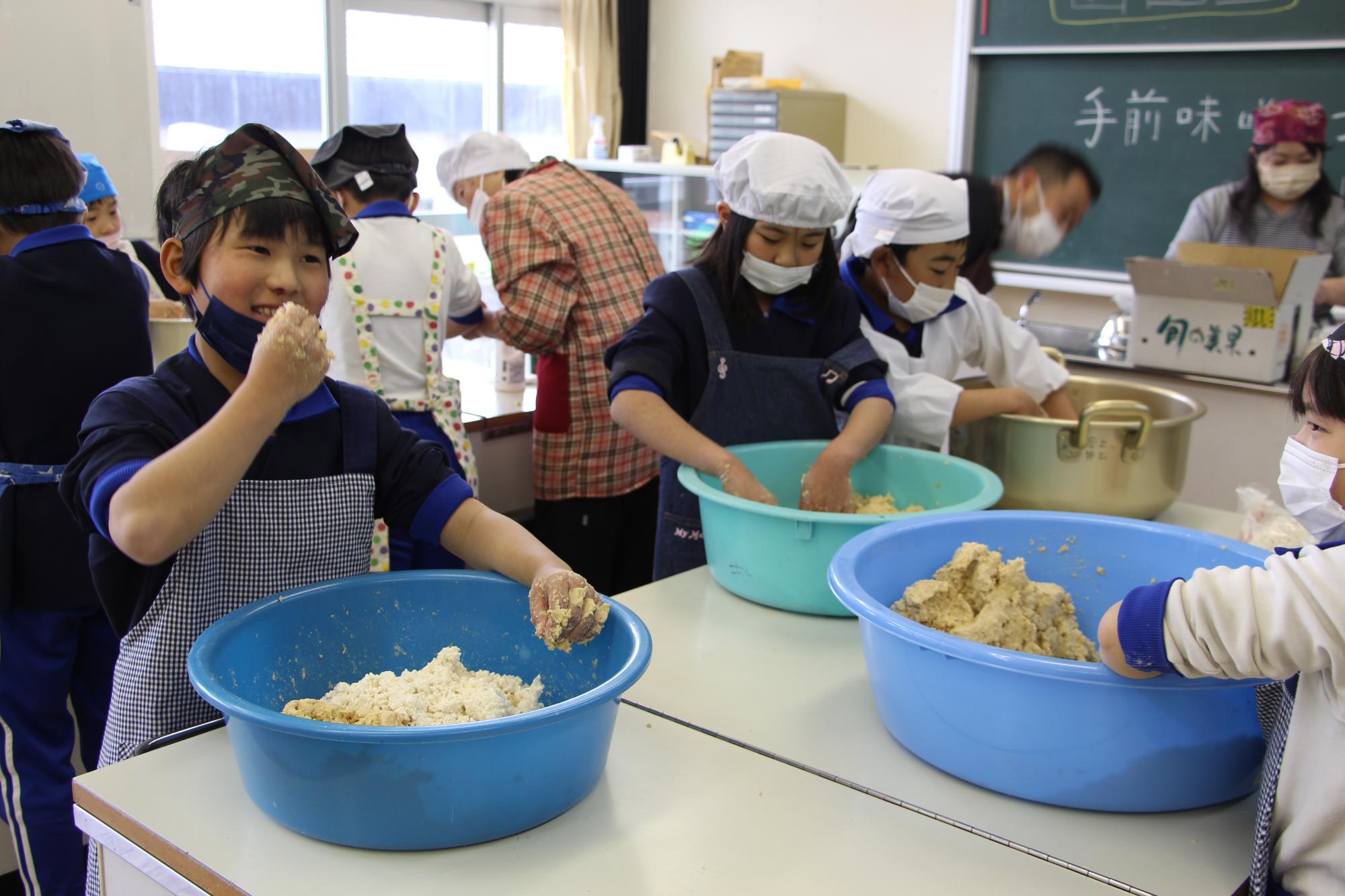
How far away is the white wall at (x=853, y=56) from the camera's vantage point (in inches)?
179

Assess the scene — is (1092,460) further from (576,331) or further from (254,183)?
(576,331)

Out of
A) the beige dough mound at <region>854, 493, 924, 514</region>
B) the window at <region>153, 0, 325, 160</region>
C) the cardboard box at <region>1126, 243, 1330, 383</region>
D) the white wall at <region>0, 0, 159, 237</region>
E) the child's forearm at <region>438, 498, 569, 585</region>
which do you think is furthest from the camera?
the window at <region>153, 0, 325, 160</region>

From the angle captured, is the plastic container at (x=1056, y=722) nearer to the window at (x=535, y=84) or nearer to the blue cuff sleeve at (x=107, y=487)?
the blue cuff sleeve at (x=107, y=487)

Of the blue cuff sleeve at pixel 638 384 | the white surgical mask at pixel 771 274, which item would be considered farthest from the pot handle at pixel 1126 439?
the blue cuff sleeve at pixel 638 384

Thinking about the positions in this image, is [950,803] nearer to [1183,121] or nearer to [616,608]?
[616,608]

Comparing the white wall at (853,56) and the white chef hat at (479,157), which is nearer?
the white chef hat at (479,157)

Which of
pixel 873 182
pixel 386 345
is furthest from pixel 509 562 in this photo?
pixel 386 345

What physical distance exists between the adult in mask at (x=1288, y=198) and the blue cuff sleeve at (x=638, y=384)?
7.30 ft

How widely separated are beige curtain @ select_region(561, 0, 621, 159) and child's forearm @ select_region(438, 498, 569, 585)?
4.49 metres

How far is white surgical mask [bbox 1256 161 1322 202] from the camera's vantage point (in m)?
3.45

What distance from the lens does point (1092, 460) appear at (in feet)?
5.83

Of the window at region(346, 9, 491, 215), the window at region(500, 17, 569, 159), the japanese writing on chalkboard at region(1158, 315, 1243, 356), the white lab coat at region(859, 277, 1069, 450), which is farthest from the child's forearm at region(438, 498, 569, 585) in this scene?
the window at region(500, 17, 569, 159)

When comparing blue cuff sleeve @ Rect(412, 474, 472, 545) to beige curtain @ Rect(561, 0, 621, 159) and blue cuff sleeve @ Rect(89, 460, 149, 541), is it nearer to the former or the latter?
blue cuff sleeve @ Rect(89, 460, 149, 541)

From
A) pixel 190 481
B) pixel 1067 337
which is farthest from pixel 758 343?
pixel 1067 337
